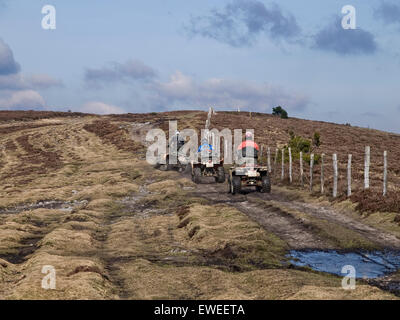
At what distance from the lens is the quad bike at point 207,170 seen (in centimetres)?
3078

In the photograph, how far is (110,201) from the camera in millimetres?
26281

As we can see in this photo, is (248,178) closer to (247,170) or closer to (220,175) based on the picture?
(247,170)

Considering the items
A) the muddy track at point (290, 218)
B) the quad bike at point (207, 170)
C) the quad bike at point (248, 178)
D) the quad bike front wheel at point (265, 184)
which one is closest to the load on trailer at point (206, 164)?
the quad bike at point (207, 170)

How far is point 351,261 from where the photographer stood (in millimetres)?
12625

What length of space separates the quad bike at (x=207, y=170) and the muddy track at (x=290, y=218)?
2.93 metres

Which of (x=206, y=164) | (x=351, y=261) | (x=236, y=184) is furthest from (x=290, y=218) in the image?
(x=206, y=164)

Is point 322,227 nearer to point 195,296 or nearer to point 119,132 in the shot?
point 195,296

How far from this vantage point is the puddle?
1162 centimetres

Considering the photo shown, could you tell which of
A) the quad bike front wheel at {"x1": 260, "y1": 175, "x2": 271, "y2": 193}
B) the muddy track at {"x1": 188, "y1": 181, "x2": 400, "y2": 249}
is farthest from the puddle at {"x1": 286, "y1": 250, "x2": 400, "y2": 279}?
the quad bike front wheel at {"x1": 260, "y1": 175, "x2": 271, "y2": 193}

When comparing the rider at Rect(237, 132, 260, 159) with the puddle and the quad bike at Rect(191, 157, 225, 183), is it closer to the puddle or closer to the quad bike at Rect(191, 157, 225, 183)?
the quad bike at Rect(191, 157, 225, 183)

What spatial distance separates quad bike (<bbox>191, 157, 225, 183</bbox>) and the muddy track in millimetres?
2933

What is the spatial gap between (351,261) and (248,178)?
1302cm
